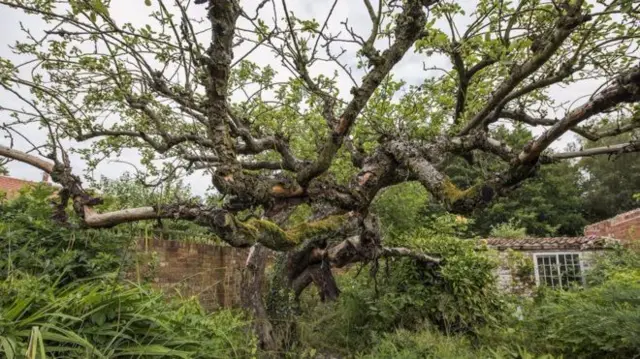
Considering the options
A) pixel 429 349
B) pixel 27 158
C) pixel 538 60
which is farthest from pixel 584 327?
pixel 27 158

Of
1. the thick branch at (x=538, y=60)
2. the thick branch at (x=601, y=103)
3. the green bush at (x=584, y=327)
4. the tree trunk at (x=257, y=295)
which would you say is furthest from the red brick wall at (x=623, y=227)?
the thick branch at (x=601, y=103)

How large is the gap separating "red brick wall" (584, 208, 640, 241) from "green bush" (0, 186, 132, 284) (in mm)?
12119

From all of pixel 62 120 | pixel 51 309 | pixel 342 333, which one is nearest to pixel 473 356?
pixel 342 333

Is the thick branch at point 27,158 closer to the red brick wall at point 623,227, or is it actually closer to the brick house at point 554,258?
the brick house at point 554,258

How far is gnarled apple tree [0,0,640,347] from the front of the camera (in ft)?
8.26

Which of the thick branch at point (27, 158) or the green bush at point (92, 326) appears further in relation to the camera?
the thick branch at point (27, 158)

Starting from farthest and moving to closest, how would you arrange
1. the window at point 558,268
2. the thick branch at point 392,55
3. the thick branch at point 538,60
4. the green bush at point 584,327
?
the window at point 558,268, the green bush at point 584,327, the thick branch at point 538,60, the thick branch at point 392,55

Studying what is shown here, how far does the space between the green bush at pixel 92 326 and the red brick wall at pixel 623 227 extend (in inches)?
479

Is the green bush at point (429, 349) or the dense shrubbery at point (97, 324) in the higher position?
the dense shrubbery at point (97, 324)

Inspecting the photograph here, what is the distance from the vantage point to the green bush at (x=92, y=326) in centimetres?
160

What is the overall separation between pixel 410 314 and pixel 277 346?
6.69 ft

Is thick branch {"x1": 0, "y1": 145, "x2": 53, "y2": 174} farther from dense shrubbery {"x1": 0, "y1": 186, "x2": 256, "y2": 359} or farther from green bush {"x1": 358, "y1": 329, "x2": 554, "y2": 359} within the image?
green bush {"x1": 358, "y1": 329, "x2": 554, "y2": 359}

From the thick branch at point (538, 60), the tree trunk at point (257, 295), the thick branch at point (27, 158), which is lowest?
the tree trunk at point (257, 295)

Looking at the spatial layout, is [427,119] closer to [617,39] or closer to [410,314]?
[617,39]
